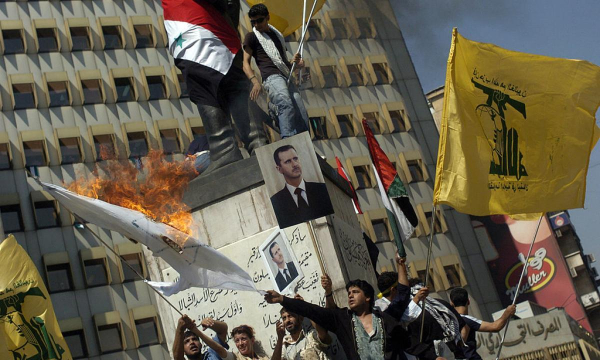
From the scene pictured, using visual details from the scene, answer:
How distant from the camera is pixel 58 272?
1955 inches

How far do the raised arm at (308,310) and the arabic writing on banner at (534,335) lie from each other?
37.9m

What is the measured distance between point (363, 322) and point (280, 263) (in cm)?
214

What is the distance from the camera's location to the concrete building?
164 ft

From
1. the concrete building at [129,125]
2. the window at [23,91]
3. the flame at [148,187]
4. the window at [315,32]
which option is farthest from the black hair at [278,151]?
the window at [315,32]

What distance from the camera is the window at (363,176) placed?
193 ft

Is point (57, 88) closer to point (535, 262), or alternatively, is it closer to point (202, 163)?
point (535, 262)

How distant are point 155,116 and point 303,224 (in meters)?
44.0

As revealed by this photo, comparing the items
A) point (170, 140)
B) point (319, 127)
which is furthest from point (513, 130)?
point (319, 127)

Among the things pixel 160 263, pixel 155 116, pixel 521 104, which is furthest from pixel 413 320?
pixel 155 116

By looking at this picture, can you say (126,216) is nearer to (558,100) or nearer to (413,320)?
(413,320)

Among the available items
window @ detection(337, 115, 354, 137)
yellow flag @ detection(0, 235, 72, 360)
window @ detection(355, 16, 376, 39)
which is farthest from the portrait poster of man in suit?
window @ detection(355, 16, 376, 39)

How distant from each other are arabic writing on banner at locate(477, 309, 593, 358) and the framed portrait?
36.3 meters

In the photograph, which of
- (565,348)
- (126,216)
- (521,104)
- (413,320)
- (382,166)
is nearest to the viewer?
(413,320)

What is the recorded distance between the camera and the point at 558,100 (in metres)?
12.0
